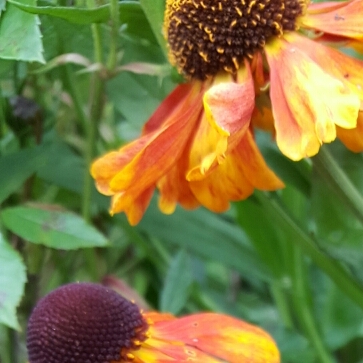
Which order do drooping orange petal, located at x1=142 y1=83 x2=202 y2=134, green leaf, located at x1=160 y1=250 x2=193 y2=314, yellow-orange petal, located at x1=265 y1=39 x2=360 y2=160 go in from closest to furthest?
yellow-orange petal, located at x1=265 y1=39 x2=360 y2=160, drooping orange petal, located at x1=142 y1=83 x2=202 y2=134, green leaf, located at x1=160 y1=250 x2=193 y2=314

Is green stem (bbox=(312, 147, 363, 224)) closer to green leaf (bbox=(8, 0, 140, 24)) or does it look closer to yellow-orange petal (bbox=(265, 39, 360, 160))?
yellow-orange petal (bbox=(265, 39, 360, 160))

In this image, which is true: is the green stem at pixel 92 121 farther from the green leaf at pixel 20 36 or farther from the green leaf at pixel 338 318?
the green leaf at pixel 338 318

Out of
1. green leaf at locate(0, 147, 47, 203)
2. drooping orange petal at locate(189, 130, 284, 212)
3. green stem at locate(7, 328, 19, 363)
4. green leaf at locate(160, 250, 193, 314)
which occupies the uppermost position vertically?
drooping orange petal at locate(189, 130, 284, 212)

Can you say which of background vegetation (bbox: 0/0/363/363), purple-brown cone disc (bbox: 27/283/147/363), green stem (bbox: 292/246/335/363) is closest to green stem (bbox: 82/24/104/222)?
background vegetation (bbox: 0/0/363/363)

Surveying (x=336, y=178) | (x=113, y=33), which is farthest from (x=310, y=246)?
(x=113, y=33)

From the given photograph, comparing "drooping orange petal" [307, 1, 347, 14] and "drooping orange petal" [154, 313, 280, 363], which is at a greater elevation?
"drooping orange petal" [307, 1, 347, 14]

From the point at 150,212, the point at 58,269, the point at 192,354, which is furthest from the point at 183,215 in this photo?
the point at 192,354

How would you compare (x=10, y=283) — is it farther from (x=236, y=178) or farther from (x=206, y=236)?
(x=206, y=236)

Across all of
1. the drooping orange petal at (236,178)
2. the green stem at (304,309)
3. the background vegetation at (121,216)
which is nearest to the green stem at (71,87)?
the background vegetation at (121,216)
